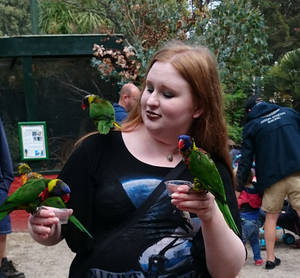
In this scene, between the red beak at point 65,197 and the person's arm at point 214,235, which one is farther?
the red beak at point 65,197

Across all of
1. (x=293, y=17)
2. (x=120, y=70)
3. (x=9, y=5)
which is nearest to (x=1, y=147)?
(x=120, y=70)

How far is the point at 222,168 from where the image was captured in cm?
173

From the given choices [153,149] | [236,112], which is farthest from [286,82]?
[153,149]

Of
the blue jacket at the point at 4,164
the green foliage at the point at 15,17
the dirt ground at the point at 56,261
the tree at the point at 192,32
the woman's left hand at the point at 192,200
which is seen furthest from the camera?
the green foliage at the point at 15,17

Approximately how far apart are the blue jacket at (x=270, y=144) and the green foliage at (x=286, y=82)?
521 centimetres

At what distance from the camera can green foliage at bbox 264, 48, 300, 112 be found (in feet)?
33.2

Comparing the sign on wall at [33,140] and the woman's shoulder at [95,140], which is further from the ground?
the woman's shoulder at [95,140]

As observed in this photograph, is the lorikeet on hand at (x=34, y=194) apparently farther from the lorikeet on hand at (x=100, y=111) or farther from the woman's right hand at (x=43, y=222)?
the lorikeet on hand at (x=100, y=111)

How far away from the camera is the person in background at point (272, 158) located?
16.1 feet

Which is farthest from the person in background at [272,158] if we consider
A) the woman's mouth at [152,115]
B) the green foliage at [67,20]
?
the green foliage at [67,20]

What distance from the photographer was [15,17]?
28.6 metres

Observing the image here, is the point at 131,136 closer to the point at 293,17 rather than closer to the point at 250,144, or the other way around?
the point at 250,144

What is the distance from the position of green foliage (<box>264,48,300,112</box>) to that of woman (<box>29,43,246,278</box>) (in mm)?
8734

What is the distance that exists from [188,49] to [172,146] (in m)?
0.37
